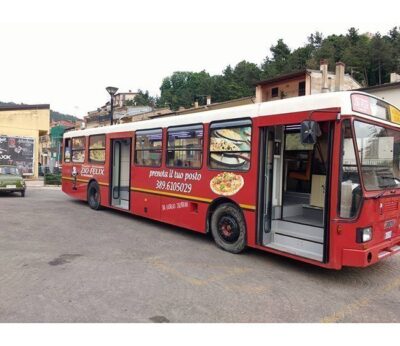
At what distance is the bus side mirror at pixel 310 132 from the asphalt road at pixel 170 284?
6.80ft

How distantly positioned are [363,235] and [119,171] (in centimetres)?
771

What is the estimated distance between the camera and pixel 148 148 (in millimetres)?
9070

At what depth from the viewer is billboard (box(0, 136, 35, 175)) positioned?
25.2 m

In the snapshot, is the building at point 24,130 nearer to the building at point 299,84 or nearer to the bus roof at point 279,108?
the building at point 299,84

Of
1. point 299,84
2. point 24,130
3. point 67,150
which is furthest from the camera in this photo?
point 299,84

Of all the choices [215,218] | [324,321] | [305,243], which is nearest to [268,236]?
[305,243]

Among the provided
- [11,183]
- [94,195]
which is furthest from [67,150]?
[11,183]

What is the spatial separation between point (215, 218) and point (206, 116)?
2072mm

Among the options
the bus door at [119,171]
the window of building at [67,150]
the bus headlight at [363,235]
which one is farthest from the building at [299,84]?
the bus headlight at [363,235]

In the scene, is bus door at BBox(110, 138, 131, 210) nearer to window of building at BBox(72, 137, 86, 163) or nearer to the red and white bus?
the red and white bus

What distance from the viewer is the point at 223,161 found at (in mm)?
6895

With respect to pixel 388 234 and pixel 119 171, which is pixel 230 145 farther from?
pixel 119 171

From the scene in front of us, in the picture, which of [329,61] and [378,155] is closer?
[378,155]

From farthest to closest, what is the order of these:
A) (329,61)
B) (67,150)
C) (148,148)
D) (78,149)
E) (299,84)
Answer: (329,61)
(299,84)
(67,150)
(78,149)
(148,148)
